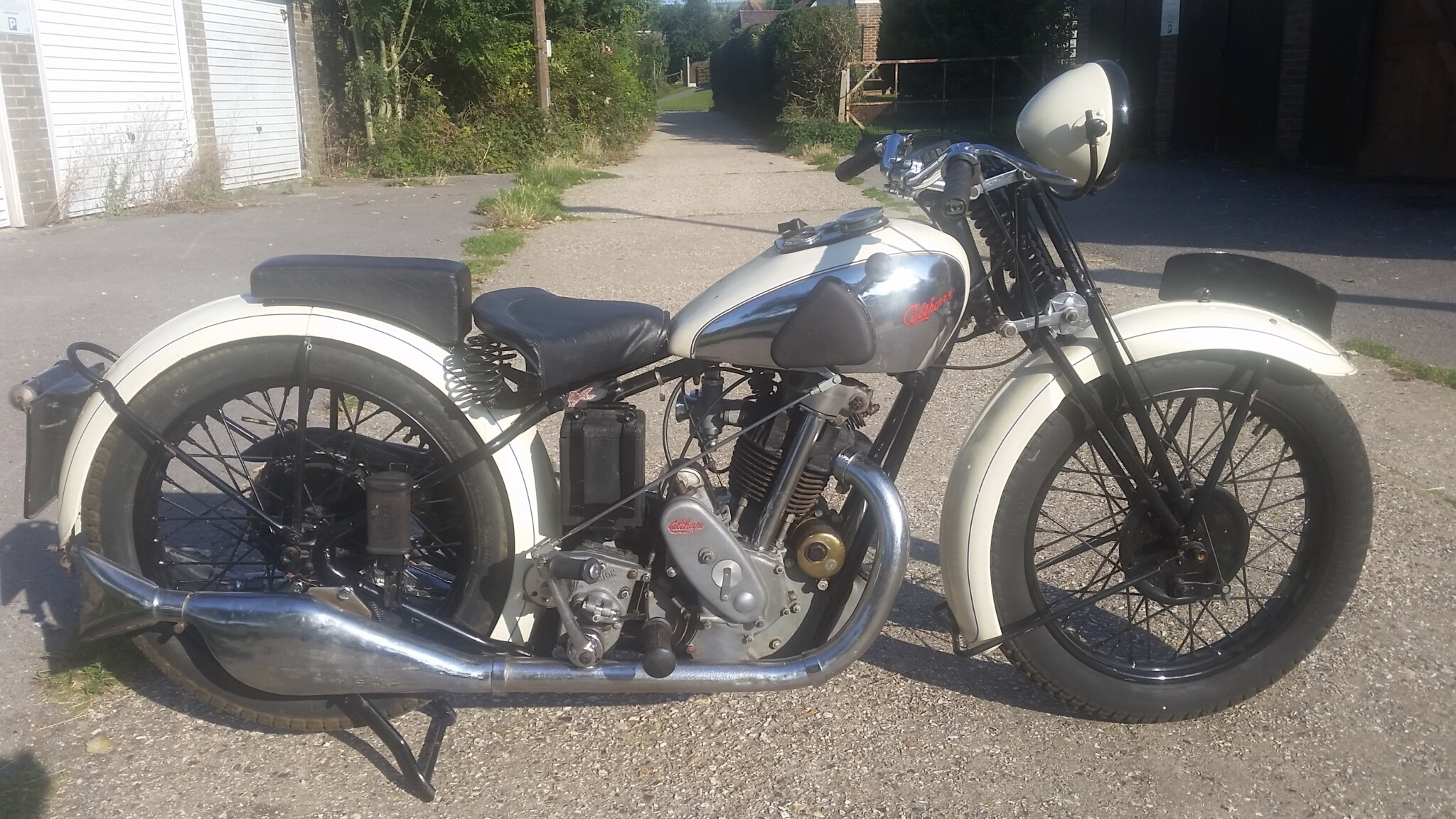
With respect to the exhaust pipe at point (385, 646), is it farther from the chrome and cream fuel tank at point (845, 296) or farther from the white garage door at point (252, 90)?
the white garage door at point (252, 90)

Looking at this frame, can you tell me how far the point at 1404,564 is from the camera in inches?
146

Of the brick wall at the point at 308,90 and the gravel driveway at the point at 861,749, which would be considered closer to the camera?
the gravel driveway at the point at 861,749

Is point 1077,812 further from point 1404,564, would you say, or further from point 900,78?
point 900,78

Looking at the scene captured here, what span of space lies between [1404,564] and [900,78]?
1133 inches

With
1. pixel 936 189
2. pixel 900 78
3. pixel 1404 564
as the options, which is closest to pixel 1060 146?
pixel 936 189

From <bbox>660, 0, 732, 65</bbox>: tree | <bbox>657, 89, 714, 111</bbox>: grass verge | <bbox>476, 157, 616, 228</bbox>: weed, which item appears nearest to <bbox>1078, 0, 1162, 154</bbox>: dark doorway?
<bbox>476, 157, 616, 228</bbox>: weed

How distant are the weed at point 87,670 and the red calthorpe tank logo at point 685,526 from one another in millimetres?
1639

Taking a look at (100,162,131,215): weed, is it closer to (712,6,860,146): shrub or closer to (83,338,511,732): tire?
(83,338,511,732): tire

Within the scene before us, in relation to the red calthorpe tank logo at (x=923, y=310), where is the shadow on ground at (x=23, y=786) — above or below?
below

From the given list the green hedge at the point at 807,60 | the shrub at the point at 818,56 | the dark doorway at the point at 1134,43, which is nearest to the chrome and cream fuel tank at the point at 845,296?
A: the dark doorway at the point at 1134,43

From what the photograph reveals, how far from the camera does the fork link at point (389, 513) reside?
256cm

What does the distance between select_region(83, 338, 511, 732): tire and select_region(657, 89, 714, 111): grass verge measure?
4520 centimetres

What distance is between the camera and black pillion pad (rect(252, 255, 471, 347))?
8.66 feet

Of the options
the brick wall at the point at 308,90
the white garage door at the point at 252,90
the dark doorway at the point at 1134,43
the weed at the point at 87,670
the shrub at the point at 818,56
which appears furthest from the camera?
the shrub at the point at 818,56
